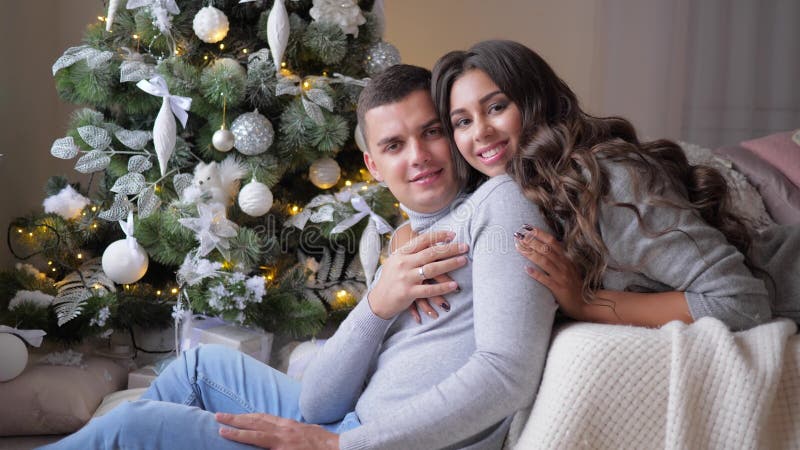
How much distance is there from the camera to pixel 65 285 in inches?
85.8

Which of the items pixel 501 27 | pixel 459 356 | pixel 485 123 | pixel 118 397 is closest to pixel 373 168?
pixel 485 123

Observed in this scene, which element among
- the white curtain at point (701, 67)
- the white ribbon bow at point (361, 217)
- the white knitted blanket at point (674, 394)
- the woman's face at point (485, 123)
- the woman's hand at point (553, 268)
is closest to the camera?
the white knitted blanket at point (674, 394)

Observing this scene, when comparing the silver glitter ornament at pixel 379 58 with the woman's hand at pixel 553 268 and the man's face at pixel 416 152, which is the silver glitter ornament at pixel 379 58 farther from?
the woman's hand at pixel 553 268

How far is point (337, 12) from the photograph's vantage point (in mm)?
2117

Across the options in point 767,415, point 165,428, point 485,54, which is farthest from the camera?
point 485,54

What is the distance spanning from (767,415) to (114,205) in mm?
1712

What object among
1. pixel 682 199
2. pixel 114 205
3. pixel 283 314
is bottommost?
pixel 283 314

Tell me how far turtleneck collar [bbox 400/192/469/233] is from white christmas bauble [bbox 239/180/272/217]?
70 cm

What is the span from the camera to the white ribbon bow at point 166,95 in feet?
6.49

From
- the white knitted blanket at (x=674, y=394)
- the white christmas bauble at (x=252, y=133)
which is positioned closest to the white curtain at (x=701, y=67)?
the white christmas bauble at (x=252, y=133)

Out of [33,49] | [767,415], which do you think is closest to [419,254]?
[767,415]

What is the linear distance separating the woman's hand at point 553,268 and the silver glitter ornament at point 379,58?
1176mm

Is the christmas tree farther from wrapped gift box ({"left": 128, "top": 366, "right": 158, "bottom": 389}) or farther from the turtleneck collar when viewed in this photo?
the turtleneck collar

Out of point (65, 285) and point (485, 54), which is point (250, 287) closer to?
point (65, 285)
